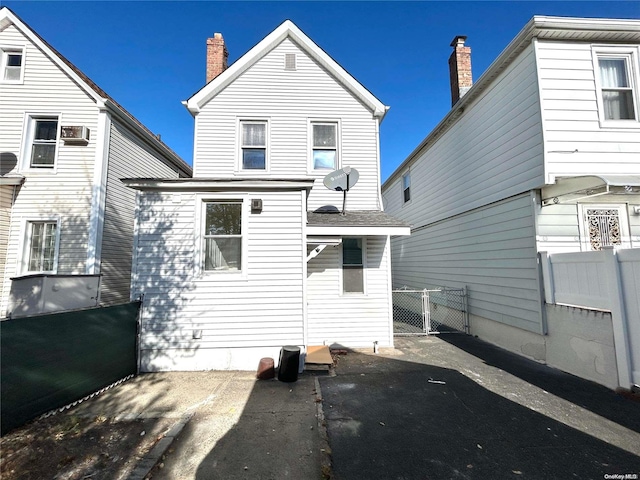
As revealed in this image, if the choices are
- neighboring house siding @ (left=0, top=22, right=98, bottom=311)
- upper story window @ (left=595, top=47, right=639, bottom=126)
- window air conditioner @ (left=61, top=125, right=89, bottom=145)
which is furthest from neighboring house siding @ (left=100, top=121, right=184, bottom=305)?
upper story window @ (left=595, top=47, right=639, bottom=126)

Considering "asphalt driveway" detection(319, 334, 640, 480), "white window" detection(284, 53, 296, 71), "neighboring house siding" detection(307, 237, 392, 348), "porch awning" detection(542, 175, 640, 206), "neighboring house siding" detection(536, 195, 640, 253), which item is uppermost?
"white window" detection(284, 53, 296, 71)

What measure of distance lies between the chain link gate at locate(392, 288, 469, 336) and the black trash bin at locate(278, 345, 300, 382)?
148 inches

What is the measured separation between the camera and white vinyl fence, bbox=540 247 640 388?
447 cm

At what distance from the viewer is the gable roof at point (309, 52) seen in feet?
26.1

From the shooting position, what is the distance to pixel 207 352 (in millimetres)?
5566

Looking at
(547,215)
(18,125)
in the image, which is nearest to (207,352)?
(547,215)

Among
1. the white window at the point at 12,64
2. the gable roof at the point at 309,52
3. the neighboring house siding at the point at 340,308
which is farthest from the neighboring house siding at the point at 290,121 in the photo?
the white window at the point at 12,64

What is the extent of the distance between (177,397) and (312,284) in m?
3.62

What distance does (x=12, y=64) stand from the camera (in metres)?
8.74

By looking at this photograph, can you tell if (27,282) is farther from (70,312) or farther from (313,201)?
(313,201)

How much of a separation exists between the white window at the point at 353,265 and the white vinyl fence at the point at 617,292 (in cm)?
420

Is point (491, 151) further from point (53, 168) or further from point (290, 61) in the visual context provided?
point (53, 168)

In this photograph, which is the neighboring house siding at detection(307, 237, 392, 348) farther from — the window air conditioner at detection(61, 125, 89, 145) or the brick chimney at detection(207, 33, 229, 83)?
the window air conditioner at detection(61, 125, 89, 145)

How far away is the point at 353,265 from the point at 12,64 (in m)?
12.1
